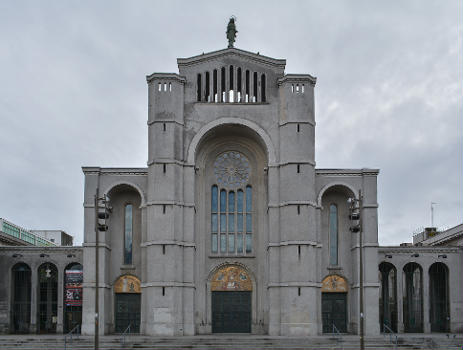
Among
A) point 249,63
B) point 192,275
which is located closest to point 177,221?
point 192,275

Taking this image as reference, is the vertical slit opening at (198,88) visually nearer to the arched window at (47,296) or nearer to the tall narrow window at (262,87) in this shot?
the tall narrow window at (262,87)

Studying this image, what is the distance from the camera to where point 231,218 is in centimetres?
5431

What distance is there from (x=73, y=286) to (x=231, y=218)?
1339 centimetres

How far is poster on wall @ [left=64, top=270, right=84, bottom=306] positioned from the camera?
177 ft

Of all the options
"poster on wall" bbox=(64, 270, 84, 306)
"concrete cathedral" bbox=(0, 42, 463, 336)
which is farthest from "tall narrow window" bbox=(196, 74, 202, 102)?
"poster on wall" bbox=(64, 270, 84, 306)

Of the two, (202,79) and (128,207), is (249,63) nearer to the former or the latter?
(202,79)

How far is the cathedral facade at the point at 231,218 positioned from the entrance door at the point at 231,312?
8 cm

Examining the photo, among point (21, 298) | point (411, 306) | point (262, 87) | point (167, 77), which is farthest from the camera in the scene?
point (411, 306)

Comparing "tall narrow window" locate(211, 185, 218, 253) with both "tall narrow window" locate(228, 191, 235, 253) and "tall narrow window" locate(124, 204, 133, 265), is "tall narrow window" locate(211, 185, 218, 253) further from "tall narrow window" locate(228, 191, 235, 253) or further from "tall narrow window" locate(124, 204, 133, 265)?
"tall narrow window" locate(124, 204, 133, 265)

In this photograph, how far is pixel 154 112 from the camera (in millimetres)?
52281

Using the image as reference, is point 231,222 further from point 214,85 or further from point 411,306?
point 411,306

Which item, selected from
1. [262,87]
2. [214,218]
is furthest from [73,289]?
[262,87]

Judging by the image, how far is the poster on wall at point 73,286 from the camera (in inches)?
2127

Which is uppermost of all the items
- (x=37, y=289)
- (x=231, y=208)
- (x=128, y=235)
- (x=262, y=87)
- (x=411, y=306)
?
(x=262, y=87)
